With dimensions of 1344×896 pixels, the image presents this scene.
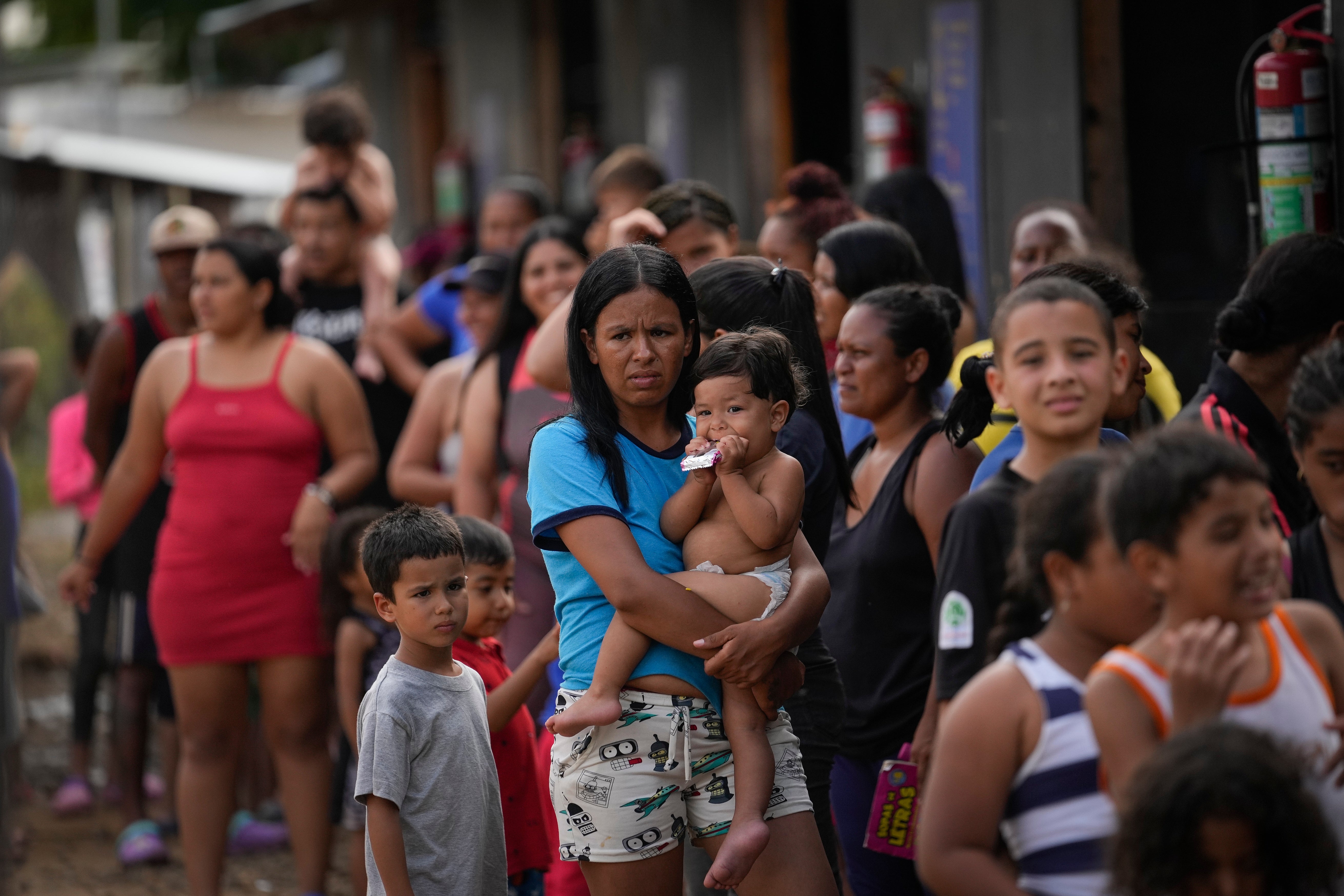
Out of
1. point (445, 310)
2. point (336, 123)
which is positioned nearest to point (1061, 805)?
point (445, 310)

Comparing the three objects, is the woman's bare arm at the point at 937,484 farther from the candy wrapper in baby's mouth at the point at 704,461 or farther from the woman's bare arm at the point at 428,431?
the woman's bare arm at the point at 428,431

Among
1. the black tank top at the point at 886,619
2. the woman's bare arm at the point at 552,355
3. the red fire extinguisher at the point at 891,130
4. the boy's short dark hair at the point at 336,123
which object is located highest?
the boy's short dark hair at the point at 336,123

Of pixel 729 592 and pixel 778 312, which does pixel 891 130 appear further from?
pixel 729 592

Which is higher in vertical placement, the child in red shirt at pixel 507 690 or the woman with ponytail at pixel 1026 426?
the woman with ponytail at pixel 1026 426

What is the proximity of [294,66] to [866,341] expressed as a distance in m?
31.5

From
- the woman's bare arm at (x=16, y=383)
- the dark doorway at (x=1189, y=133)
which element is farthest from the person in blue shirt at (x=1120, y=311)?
the woman's bare arm at (x=16, y=383)

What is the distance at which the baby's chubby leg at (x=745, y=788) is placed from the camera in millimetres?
2775

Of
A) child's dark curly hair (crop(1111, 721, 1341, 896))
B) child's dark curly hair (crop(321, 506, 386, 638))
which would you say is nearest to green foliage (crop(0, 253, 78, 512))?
child's dark curly hair (crop(321, 506, 386, 638))

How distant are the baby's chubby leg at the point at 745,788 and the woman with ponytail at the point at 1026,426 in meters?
0.42

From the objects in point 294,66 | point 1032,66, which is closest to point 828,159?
point 1032,66

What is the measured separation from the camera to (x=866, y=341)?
11.9 feet

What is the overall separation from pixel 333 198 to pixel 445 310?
0.68 meters

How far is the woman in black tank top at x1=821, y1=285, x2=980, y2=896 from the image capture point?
11.4 ft

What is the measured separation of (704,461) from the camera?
9.55ft
